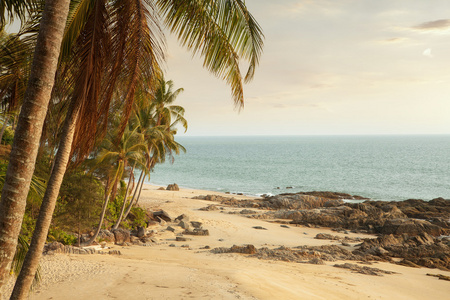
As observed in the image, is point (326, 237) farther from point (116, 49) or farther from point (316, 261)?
point (116, 49)

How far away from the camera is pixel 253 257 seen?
1766 centimetres

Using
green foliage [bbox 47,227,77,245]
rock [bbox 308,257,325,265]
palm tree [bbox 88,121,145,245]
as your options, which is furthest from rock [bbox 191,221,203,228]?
rock [bbox 308,257,325,265]

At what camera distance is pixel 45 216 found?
6.12 m

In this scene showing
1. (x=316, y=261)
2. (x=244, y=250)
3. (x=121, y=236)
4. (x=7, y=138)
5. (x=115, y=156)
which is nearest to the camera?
(x=316, y=261)

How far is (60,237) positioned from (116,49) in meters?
14.3

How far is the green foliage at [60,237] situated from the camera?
16.9m

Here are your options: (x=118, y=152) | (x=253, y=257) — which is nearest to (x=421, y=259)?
(x=253, y=257)

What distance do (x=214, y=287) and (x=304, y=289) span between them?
3.30m

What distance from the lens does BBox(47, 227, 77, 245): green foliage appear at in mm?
16883

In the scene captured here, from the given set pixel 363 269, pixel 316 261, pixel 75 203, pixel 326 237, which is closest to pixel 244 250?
pixel 316 261

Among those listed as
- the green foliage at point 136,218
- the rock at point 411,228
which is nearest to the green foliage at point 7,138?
the green foliage at point 136,218

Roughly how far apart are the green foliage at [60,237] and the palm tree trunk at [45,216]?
38.7 feet

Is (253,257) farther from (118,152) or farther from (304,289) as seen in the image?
(118,152)

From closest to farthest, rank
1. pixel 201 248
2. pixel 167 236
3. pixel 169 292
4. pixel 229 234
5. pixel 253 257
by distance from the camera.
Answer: pixel 169 292 < pixel 253 257 < pixel 201 248 < pixel 167 236 < pixel 229 234
